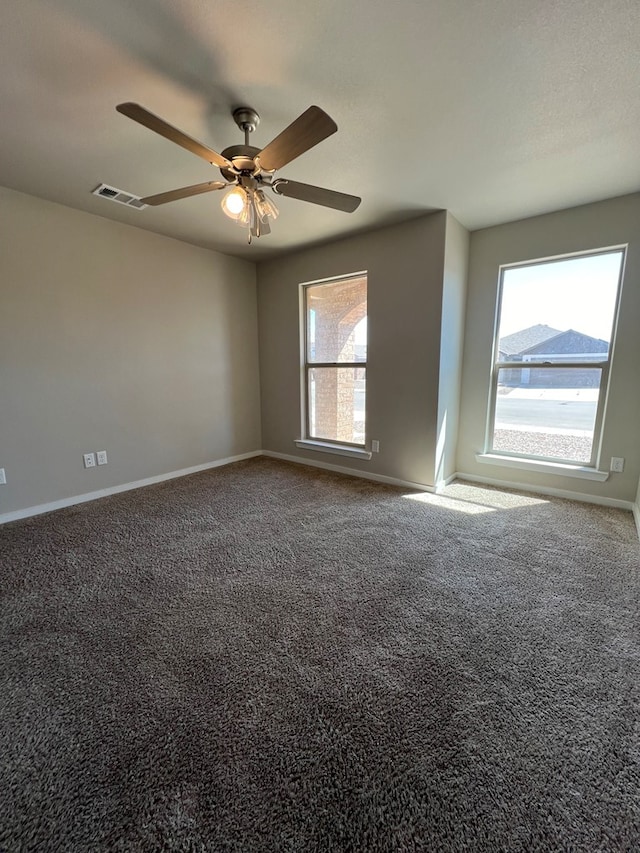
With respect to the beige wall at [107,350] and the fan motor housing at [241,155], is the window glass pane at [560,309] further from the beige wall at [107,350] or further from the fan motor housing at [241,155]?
the beige wall at [107,350]

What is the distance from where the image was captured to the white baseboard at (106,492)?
2723 millimetres

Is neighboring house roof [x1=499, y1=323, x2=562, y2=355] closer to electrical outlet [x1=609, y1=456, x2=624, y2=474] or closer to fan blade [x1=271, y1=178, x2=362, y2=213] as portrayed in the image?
electrical outlet [x1=609, y1=456, x2=624, y2=474]

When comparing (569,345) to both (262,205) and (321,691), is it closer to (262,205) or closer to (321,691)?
(262,205)

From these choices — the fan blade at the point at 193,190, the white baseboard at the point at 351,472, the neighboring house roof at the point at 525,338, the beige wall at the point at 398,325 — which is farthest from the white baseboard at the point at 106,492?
the neighboring house roof at the point at 525,338

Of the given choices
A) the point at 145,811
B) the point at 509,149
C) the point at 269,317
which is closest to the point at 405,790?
the point at 145,811

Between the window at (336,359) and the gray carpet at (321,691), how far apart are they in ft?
5.48

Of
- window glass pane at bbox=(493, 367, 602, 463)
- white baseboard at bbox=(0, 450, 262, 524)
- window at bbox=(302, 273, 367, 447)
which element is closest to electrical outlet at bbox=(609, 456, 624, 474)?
window glass pane at bbox=(493, 367, 602, 463)

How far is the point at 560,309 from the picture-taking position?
299 cm

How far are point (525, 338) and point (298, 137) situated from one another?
2687 mm

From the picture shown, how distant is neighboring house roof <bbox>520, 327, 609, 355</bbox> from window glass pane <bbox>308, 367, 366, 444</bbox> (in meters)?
1.62

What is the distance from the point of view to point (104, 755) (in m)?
1.07

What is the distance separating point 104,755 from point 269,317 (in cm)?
398

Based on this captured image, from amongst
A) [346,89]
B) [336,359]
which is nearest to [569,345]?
[336,359]

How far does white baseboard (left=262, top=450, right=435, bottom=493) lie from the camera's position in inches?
132
